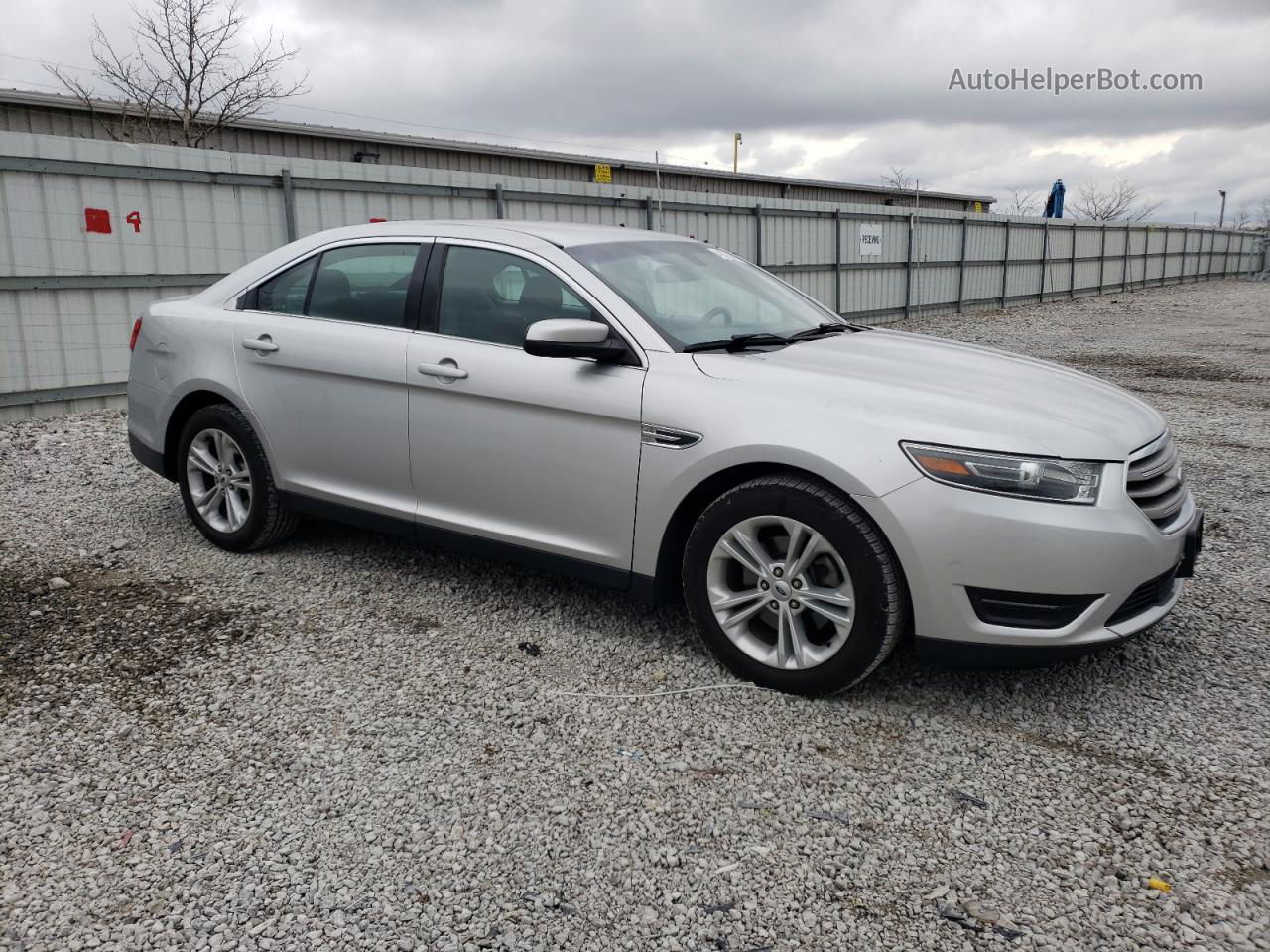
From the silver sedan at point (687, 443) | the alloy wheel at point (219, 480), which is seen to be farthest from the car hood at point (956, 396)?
the alloy wheel at point (219, 480)

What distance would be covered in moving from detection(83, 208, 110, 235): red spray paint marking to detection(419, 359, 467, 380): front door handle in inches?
250

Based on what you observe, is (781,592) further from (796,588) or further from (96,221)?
(96,221)

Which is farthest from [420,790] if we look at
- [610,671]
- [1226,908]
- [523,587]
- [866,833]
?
[1226,908]

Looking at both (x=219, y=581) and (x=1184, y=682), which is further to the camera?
(x=219, y=581)

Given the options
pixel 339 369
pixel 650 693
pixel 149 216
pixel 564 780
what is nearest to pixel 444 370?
pixel 339 369

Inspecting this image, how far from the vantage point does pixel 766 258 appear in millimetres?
16875

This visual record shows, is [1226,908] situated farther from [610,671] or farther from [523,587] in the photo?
[523,587]

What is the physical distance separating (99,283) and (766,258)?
10.8 meters

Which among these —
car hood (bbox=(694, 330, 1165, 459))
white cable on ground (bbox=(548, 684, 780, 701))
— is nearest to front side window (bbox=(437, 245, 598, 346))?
car hood (bbox=(694, 330, 1165, 459))

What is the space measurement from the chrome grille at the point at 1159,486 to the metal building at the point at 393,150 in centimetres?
1146

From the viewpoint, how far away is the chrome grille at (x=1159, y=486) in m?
3.22

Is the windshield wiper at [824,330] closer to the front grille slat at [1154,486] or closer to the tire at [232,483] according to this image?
the front grille slat at [1154,486]

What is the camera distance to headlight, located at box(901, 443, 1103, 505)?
9.97 feet

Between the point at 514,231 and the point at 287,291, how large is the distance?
1.27m
